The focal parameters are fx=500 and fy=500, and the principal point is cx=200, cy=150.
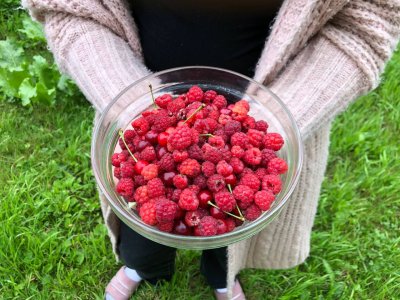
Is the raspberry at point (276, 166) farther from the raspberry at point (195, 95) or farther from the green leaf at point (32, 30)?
the green leaf at point (32, 30)

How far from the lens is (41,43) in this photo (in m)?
2.46

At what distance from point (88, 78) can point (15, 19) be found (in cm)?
165

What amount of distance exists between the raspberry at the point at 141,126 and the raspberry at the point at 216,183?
0.16m

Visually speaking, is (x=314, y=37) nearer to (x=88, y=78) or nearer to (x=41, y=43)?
(x=88, y=78)

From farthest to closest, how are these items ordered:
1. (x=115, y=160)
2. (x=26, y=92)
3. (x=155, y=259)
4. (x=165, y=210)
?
1. (x=26, y=92)
2. (x=155, y=259)
3. (x=115, y=160)
4. (x=165, y=210)

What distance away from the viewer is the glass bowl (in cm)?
83

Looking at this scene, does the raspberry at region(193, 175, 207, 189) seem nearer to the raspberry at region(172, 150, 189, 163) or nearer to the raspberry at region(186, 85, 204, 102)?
the raspberry at region(172, 150, 189, 163)

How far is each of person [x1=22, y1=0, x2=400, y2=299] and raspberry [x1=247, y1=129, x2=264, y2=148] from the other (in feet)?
0.55

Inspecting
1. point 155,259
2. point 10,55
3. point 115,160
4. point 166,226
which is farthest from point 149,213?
point 10,55

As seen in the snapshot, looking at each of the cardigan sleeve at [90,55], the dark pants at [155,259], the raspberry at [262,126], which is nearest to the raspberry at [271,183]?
the raspberry at [262,126]

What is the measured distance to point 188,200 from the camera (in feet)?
2.65

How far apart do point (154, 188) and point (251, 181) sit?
0.53ft

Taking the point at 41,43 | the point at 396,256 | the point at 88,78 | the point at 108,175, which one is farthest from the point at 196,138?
the point at 41,43

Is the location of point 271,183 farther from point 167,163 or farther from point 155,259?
point 155,259
